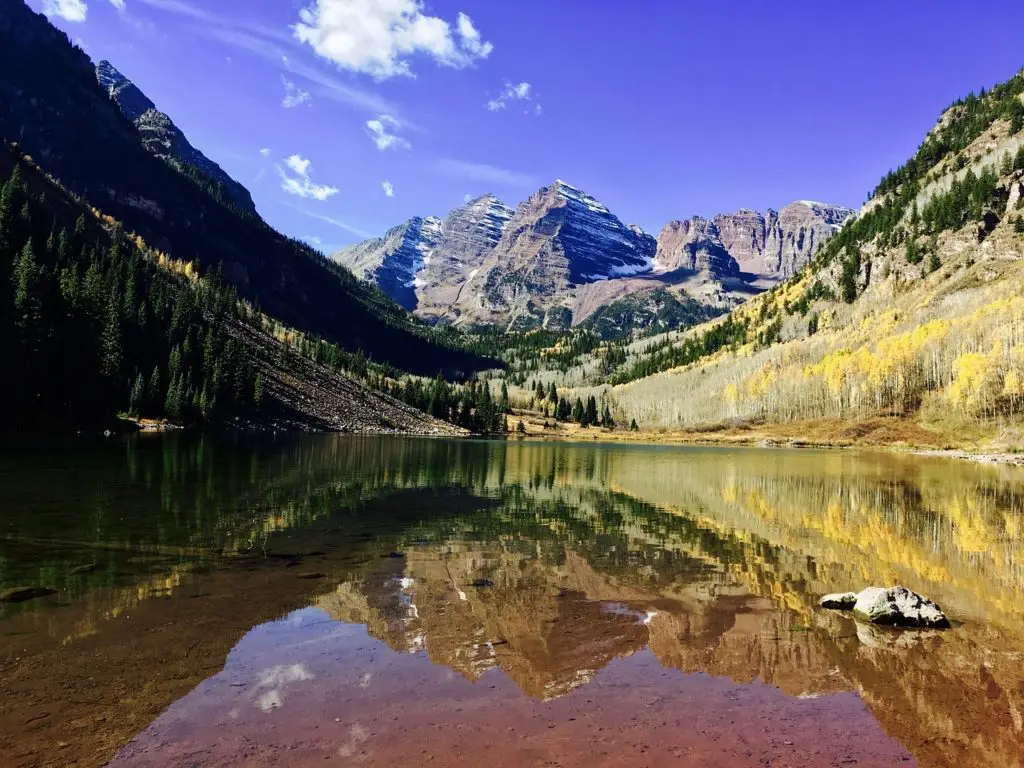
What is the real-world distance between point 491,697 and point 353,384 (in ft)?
596

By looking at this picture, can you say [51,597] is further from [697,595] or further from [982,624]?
[982,624]

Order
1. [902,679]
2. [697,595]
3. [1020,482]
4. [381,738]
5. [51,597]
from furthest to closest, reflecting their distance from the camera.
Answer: [1020,482] → [697,595] → [51,597] → [902,679] → [381,738]

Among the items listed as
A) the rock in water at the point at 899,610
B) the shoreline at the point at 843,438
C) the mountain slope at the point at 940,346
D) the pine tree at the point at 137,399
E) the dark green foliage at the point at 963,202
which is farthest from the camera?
the dark green foliage at the point at 963,202

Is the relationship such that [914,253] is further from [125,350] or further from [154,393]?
[125,350]

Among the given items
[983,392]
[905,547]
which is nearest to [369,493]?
[905,547]

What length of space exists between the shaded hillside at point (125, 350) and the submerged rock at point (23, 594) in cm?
6869

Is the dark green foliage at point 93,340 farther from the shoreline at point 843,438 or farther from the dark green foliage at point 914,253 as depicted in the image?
the dark green foliage at point 914,253

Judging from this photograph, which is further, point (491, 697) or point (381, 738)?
point (491, 697)

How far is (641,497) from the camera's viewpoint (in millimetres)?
41906

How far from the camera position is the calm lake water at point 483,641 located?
8.88m

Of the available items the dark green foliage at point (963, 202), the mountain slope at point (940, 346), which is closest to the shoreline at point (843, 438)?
the mountain slope at point (940, 346)

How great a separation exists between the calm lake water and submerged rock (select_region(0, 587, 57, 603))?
313mm

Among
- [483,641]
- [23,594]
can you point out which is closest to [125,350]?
[23,594]

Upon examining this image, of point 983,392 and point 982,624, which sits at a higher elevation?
point 983,392
